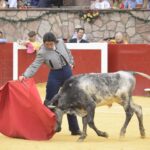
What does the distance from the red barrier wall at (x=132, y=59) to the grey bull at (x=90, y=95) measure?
5.62m

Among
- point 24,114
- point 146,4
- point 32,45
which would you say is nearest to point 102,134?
point 24,114

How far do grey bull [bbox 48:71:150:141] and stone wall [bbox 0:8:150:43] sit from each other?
8200mm

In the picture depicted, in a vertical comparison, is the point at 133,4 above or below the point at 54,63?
above

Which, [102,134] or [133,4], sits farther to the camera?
[133,4]

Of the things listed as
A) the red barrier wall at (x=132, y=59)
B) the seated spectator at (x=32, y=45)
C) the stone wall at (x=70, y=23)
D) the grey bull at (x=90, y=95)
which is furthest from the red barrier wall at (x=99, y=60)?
the grey bull at (x=90, y=95)

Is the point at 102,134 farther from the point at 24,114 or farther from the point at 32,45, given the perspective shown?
the point at 32,45

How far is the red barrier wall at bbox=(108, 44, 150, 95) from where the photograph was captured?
566 inches

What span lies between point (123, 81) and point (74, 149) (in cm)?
121

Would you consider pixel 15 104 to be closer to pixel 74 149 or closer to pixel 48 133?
pixel 48 133

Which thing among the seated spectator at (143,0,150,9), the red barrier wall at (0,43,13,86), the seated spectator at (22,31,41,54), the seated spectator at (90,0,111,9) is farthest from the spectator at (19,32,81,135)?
the seated spectator at (143,0,150,9)

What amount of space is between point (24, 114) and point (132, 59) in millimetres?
6052

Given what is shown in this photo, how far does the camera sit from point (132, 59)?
47.9ft

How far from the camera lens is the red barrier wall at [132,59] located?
14375 mm

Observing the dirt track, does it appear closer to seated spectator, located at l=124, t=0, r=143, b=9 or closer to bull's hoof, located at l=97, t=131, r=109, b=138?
bull's hoof, located at l=97, t=131, r=109, b=138
